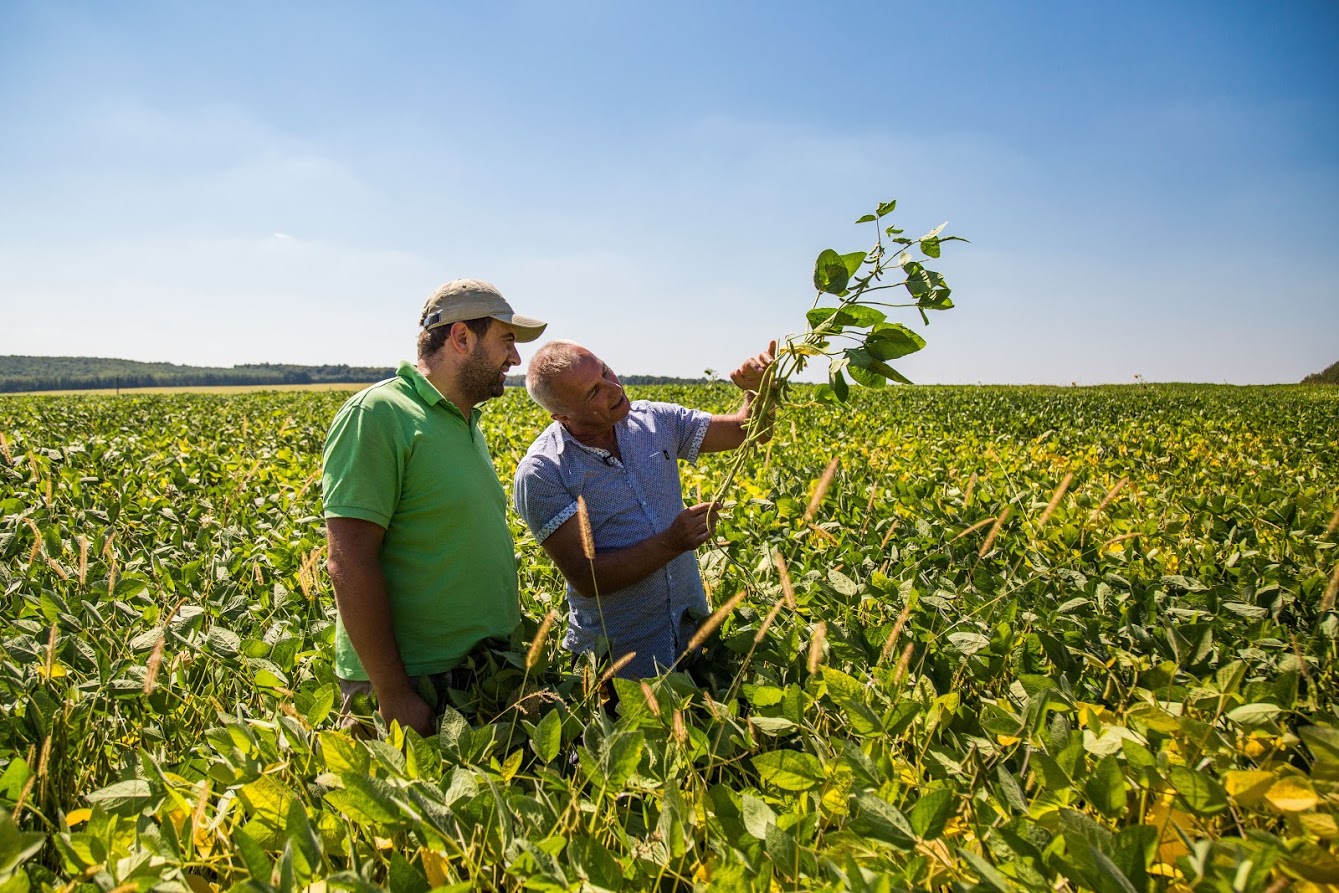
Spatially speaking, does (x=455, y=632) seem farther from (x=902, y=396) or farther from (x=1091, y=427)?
(x=902, y=396)

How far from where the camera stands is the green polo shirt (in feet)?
6.89

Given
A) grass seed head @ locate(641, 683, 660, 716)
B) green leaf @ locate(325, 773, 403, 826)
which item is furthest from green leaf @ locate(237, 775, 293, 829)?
grass seed head @ locate(641, 683, 660, 716)

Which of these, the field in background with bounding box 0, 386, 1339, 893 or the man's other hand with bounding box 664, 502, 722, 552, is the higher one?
the man's other hand with bounding box 664, 502, 722, 552

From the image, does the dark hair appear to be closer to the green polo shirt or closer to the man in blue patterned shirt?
the green polo shirt

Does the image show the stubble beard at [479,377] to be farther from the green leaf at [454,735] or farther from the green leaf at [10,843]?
the green leaf at [10,843]

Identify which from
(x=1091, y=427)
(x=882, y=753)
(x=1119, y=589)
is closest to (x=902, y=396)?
(x=1091, y=427)

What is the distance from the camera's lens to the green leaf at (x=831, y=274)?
1960 millimetres

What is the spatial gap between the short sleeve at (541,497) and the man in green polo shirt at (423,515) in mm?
86

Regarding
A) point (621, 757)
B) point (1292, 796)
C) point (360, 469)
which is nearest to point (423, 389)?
point (360, 469)

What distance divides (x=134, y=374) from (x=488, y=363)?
12634cm

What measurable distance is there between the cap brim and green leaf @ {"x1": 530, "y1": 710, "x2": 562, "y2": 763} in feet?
5.08

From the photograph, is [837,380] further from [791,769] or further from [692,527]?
[791,769]

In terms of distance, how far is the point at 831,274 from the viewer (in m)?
1.99

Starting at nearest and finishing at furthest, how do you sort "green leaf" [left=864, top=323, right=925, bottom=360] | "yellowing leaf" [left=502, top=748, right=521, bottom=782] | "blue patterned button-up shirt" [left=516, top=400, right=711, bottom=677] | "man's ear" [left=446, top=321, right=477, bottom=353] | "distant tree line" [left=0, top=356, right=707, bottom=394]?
"yellowing leaf" [left=502, top=748, right=521, bottom=782]
"green leaf" [left=864, top=323, right=925, bottom=360]
"man's ear" [left=446, top=321, right=477, bottom=353]
"blue patterned button-up shirt" [left=516, top=400, right=711, bottom=677]
"distant tree line" [left=0, top=356, right=707, bottom=394]
